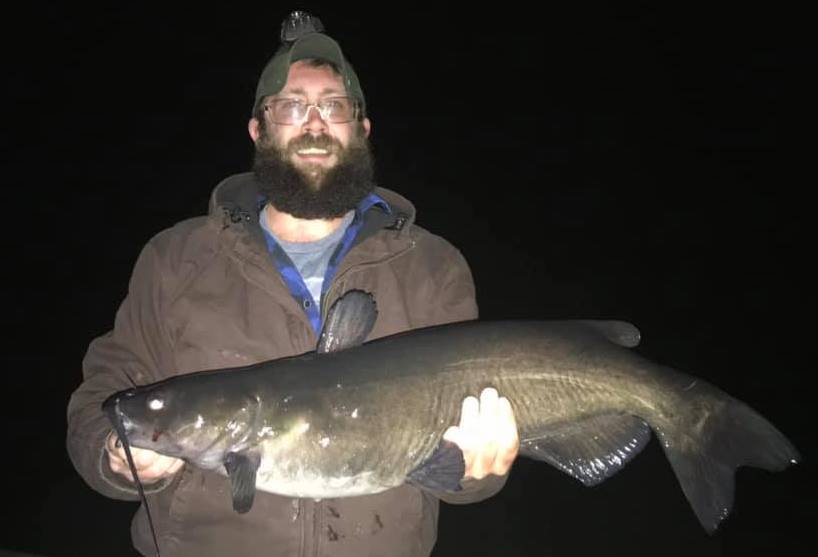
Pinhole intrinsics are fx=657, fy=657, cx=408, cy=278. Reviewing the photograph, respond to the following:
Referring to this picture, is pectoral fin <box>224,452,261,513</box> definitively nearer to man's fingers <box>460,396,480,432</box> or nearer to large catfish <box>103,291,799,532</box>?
large catfish <box>103,291,799,532</box>

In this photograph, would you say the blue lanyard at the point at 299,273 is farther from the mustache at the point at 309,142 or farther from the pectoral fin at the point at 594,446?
the pectoral fin at the point at 594,446

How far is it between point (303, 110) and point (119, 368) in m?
1.24

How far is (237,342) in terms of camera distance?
7.60 ft

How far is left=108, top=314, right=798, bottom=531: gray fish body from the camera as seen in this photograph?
2.12 metres

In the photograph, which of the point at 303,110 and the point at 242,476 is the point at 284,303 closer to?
the point at 242,476

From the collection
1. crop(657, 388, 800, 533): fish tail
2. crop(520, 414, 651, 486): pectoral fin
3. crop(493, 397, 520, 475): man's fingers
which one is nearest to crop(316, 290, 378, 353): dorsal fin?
crop(493, 397, 520, 475): man's fingers

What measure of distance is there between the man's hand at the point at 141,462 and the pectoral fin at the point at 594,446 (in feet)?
4.04

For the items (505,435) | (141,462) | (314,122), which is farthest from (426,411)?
(314,122)

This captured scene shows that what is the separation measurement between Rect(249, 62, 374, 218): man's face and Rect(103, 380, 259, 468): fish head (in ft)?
2.80

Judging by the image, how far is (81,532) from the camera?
24.6 feet

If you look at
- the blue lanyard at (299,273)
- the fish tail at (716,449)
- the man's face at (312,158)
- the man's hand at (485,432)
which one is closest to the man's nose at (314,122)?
the man's face at (312,158)

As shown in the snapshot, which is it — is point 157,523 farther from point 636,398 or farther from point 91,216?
point 91,216

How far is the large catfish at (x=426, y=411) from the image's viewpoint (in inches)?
82.9

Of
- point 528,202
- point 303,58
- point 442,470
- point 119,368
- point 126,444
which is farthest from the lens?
point 528,202
